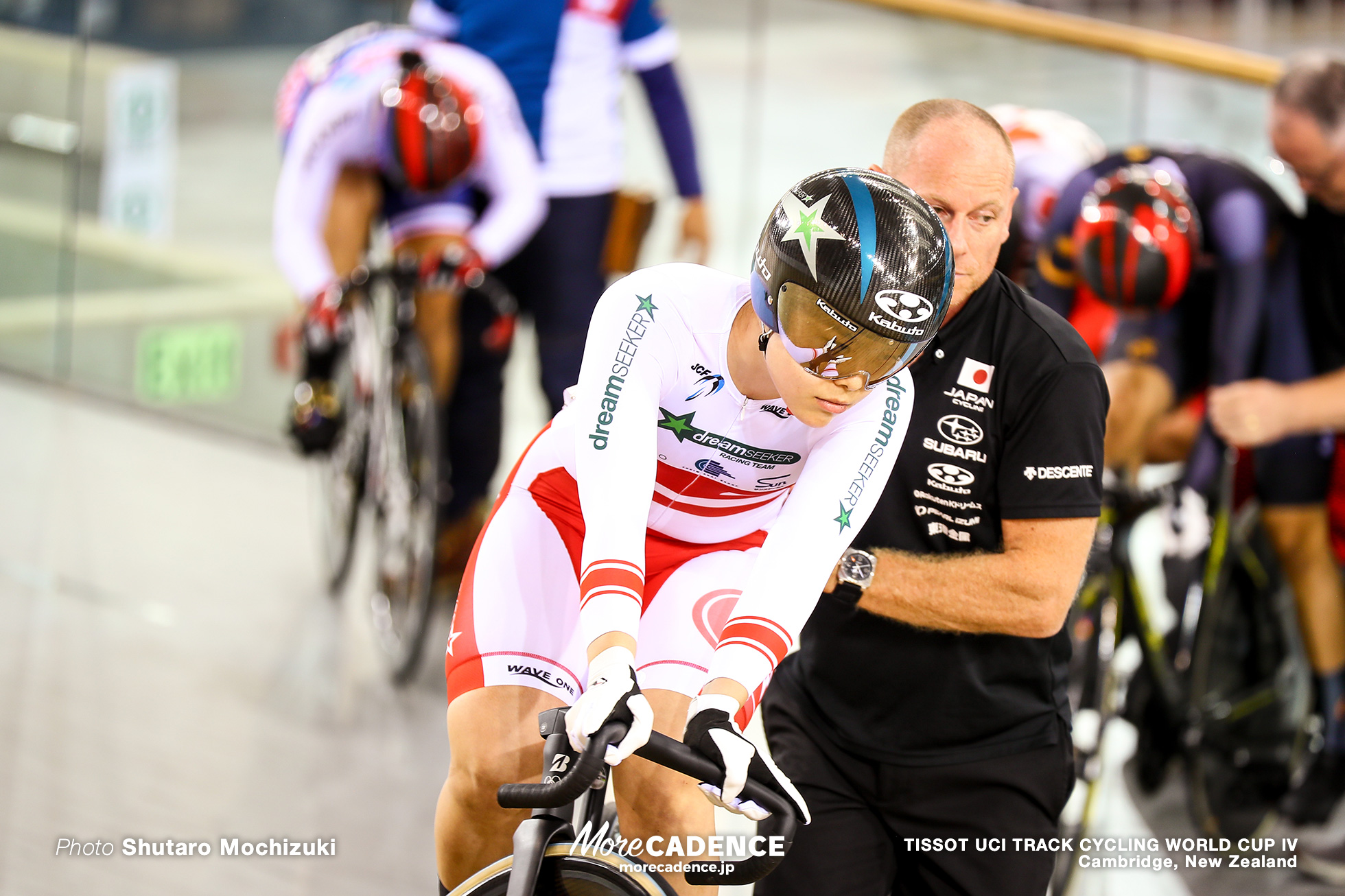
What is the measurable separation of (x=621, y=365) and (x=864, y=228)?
0.35 metres

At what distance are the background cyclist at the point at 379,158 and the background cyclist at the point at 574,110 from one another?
0.10 meters

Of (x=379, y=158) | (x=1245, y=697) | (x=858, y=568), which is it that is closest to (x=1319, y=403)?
(x=1245, y=697)

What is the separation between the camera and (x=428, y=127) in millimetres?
4355

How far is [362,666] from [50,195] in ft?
10.2

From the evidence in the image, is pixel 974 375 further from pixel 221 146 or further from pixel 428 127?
pixel 221 146

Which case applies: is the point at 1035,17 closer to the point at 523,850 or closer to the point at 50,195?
the point at 50,195

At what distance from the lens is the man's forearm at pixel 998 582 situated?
215 centimetres

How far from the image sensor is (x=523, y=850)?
1.77 meters

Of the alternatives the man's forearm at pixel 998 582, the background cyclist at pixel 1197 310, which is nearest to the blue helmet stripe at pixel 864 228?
the man's forearm at pixel 998 582

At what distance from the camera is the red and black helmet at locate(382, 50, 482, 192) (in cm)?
435

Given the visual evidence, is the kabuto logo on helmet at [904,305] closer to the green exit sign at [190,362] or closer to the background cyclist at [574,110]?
the background cyclist at [574,110]

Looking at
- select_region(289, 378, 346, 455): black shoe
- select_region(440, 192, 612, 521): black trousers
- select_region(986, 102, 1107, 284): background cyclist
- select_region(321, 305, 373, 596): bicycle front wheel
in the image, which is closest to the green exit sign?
select_region(321, 305, 373, 596): bicycle front wheel

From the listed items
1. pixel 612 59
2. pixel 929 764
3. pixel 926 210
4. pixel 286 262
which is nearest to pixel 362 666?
pixel 286 262

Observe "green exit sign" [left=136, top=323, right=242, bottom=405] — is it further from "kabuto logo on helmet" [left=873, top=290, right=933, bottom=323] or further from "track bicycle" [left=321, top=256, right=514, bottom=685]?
"kabuto logo on helmet" [left=873, top=290, right=933, bottom=323]
